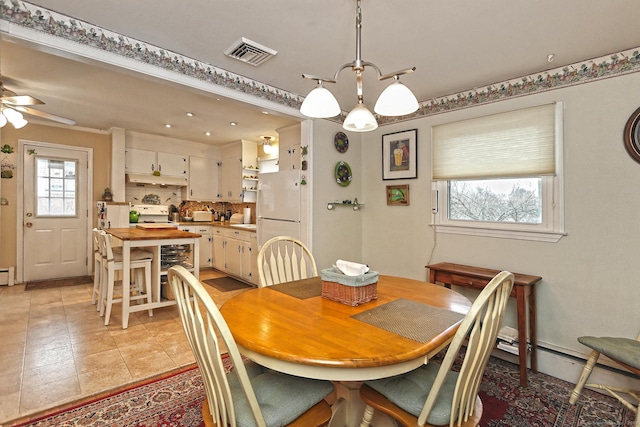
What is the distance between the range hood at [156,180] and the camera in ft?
A: 16.4

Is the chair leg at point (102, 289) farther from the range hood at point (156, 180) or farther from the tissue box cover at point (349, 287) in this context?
the tissue box cover at point (349, 287)

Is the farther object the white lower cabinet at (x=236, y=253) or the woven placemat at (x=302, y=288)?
the white lower cabinet at (x=236, y=253)

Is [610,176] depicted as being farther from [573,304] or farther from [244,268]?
[244,268]

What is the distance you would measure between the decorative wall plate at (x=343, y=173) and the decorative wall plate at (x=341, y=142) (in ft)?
0.56

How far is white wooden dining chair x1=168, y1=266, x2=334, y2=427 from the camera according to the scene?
98 cm

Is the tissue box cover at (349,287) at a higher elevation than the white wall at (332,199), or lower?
lower

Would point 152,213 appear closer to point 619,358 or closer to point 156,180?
point 156,180

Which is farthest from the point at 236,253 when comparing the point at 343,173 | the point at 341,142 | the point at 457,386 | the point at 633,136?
the point at 633,136

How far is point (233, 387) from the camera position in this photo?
4.18 ft

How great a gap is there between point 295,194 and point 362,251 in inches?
44.3

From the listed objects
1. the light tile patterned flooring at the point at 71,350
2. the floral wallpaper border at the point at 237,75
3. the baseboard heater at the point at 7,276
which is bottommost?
the light tile patterned flooring at the point at 71,350

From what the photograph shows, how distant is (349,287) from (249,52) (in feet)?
5.95

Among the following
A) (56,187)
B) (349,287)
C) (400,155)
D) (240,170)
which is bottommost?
(349,287)

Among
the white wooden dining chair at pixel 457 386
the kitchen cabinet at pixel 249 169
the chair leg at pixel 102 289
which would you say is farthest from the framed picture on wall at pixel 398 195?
the chair leg at pixel 102 289
